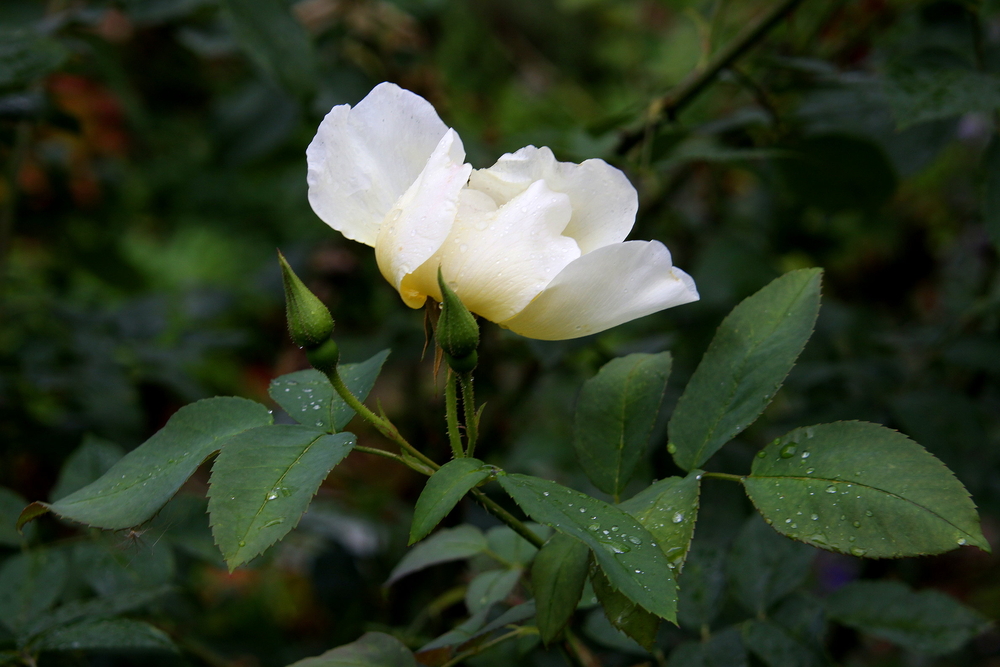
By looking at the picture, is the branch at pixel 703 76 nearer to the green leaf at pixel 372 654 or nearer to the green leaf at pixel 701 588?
the green leaf at pixel 701 588

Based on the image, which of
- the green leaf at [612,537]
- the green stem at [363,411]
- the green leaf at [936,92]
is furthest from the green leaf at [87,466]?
the green leaf at [936,92]

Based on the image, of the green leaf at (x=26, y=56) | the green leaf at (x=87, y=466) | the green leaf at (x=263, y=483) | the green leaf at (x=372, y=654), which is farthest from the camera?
the green leaf at (x=26, y=56)

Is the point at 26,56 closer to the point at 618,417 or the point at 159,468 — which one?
the point at 159,468

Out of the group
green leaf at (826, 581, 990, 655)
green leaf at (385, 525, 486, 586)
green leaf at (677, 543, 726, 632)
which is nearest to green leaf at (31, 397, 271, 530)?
green leaf at (385, 525, 486, 586)

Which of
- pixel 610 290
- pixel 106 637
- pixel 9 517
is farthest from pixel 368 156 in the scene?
pixel 9 517

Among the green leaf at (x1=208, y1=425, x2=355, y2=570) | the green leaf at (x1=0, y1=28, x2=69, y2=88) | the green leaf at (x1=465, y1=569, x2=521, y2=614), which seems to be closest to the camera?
the green leaf at (x1=208, y1=425, x2=355, y2=570)

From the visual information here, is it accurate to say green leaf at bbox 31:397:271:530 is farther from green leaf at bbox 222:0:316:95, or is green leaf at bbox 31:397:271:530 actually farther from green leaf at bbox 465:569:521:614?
green leaf at bbox 222:0:316:95
